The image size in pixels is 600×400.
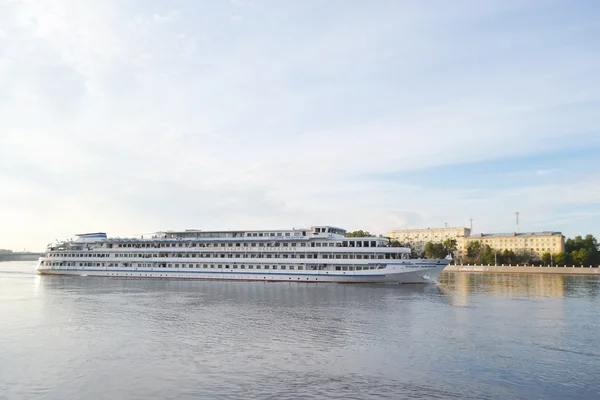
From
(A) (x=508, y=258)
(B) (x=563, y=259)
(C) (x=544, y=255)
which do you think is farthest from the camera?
(A) (x=508, y=258)

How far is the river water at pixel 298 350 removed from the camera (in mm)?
24031

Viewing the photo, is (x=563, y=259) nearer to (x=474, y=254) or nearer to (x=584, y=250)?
(x=584, y=250)

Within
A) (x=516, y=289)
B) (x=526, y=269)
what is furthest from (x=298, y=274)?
(x=526, y=269)

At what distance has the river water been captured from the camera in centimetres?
2403

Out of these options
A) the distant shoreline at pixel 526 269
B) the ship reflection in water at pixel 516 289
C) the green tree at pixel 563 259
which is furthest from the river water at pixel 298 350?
the green tree at pixel 563 259

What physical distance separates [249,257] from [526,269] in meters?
106

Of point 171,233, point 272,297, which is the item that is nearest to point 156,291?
point 272,297

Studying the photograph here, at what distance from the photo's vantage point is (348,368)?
27.5 metres

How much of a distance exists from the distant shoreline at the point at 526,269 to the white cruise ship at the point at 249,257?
8853cm

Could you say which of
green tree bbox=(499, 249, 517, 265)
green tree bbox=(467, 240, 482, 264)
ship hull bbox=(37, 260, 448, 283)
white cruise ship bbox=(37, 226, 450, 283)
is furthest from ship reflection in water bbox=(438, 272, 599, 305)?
green tree bbox=(467, 240, 482, 264)

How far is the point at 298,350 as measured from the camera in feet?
103

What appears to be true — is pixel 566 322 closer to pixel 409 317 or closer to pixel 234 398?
pixel 409 317

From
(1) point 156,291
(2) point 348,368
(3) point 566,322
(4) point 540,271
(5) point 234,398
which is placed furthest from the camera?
(4) point 540,271

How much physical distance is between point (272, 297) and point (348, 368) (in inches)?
1356
